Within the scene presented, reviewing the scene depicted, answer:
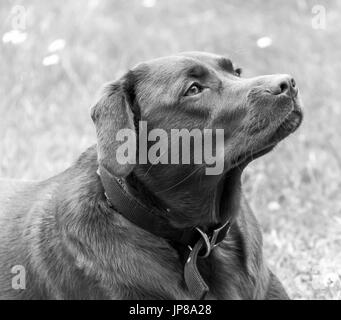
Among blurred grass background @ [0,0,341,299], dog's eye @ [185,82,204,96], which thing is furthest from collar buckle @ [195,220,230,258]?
blurred grass background @ [0,0,341,299]

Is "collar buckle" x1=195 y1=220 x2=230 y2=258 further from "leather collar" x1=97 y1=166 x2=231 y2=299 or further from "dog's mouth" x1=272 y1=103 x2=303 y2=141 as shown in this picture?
"dog's mouth" x1=272 y1=103 x2=303 y2=141

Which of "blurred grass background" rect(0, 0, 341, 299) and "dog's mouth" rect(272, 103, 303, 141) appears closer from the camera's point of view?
"dog's mouth" rect(272, 103, 303, 141)

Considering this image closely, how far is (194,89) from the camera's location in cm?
374

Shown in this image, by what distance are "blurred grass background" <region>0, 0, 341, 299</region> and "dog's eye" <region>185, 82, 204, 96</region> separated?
1316mm

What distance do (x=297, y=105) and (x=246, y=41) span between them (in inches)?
197

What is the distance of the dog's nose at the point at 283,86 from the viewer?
11.7ft

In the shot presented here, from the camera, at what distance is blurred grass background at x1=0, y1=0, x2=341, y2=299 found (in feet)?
17.3

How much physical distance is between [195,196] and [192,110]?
41 cm

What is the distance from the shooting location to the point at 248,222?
4008 mm

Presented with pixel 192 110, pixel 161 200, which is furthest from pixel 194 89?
pixel 161 200

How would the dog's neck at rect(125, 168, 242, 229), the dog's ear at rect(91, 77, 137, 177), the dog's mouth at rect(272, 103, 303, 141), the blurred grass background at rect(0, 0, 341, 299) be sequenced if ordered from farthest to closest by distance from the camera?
1. the blurred grass background at rect(0, 0, 341, 299)
2. the dog's neck at rect(125, 168, 242, 229)
3. the dog's mouth at rect(272, 103, 303, 141)
4. the dog's ear at rect(91, 77, 137, 177)

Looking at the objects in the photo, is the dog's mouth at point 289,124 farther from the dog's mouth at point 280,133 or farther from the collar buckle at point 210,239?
the collar buckle at point 210,239
